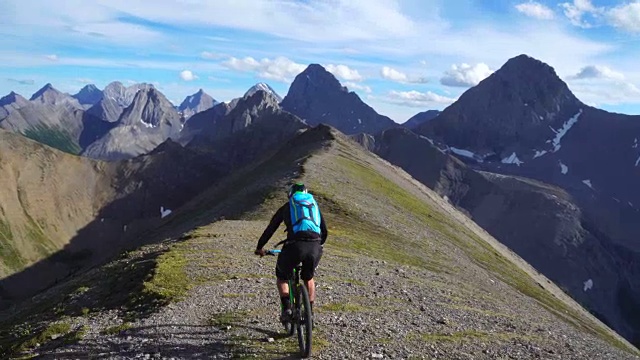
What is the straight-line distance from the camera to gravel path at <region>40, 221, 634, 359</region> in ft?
51.0

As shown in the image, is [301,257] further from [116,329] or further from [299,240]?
[116,329]

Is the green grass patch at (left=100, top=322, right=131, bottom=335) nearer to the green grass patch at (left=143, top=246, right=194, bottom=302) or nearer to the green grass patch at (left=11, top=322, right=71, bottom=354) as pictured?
the green grass patch at (left=11, top=322, right=71, bottom=354)

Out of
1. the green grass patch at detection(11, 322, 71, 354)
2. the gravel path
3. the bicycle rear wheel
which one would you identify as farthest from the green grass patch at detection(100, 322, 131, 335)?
the bicycle rear wheel

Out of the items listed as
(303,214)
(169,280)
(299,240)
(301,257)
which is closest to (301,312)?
(301,257)

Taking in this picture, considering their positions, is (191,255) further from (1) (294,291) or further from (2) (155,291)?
(1) (294,291)

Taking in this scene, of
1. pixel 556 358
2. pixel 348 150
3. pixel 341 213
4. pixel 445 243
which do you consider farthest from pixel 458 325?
pixel 348 150

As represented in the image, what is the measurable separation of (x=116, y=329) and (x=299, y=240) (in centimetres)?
677

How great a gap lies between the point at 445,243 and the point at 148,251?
1375 inches

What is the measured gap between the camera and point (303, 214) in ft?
49.3

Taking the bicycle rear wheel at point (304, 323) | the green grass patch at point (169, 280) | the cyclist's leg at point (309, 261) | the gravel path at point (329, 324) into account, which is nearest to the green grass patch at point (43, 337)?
the gravel path at point (329, 324)

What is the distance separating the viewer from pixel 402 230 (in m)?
51.4

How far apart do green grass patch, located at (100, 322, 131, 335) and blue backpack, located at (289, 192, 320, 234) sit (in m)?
6.57

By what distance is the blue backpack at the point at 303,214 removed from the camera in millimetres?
14891

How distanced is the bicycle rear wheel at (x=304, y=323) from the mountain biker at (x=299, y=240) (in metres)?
0.44
